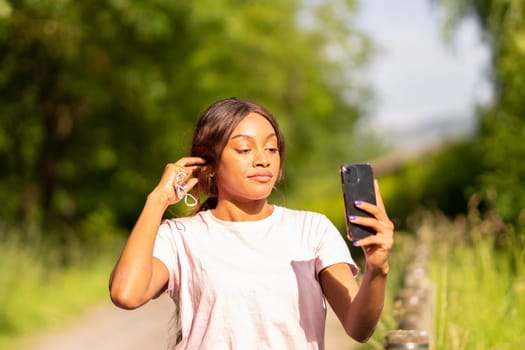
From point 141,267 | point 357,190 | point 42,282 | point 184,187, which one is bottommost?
point 141,267

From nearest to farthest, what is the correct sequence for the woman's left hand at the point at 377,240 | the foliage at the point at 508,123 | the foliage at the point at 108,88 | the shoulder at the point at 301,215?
the woman's left hand at the point at 377,240 → the shoulder at the point at 301,215 → the foliage at the point at 508,123 → the foliage at the point at 108,88

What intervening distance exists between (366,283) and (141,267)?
693 mm

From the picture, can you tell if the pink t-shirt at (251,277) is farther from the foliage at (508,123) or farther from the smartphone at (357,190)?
the foliage at (508,123)

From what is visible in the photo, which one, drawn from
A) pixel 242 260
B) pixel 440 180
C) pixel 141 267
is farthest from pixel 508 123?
pixel 141 267

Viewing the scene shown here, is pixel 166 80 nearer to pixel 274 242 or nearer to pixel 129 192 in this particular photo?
pixel 129 192

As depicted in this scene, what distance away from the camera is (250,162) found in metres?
3.41

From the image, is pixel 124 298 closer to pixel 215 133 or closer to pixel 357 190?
pixel 215 133

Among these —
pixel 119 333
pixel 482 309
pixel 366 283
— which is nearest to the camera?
pixel 366 283

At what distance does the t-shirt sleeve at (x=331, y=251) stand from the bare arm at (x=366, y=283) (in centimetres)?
2

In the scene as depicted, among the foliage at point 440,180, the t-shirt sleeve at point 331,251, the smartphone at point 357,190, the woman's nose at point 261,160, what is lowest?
the t-shirt sleeve at point 331,251

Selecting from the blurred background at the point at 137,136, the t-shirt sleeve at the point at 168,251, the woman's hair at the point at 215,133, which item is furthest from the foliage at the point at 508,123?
the t-shirt sleeve at the point at 168,251

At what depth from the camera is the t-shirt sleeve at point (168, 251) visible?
3346 mm

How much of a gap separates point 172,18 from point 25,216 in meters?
4.81

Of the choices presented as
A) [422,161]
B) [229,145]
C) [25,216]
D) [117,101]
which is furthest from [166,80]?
[229,145]
